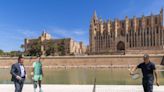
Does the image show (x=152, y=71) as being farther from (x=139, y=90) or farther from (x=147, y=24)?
(x=147, y=24)

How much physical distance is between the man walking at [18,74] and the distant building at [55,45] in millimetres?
81827

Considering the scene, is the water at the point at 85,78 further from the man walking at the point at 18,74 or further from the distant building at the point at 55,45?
the distant building at the point at 55,45

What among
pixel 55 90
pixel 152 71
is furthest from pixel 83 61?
pixel 152 71

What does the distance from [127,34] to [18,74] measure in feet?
280

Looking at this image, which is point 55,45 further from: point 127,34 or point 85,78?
point 85,78

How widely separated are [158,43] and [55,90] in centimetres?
7696

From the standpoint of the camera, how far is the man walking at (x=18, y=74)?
9211 millimetres

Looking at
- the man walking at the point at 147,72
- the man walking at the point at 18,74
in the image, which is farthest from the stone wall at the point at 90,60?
the man walking at the point at 147,72

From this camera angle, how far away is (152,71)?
838 cm

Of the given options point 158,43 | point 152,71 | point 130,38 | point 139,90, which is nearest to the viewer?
point 152,71

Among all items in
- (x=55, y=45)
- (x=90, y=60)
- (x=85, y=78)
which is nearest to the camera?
(x=85, y=78)

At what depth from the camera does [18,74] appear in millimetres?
9367

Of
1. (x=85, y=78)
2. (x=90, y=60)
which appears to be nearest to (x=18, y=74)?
(x=85, y=78)

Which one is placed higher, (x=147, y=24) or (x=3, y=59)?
(x=147, y=24)
